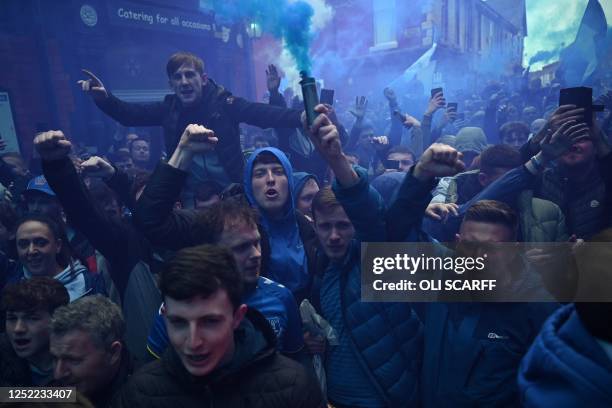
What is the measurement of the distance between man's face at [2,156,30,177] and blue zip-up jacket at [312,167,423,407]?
5727 mm

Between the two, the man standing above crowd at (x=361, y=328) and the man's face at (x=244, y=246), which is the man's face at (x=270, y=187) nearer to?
the man's face at (x=244, y=246)

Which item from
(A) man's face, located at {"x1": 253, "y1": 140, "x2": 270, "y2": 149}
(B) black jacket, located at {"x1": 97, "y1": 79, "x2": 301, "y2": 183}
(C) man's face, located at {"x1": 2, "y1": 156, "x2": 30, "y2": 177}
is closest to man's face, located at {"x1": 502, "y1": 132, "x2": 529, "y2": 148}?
(B) black jacket, located at {"x1": 97, "y1": 79, "x2": 301, "y2": 183}

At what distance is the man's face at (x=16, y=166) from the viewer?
5.73 metres

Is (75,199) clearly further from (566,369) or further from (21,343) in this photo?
(566,369)

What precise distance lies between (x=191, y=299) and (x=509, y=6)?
1292 inches

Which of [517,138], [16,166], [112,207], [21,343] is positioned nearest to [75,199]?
[21,343]

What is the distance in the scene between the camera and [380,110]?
595 inches

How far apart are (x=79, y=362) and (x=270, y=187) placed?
1.50 m

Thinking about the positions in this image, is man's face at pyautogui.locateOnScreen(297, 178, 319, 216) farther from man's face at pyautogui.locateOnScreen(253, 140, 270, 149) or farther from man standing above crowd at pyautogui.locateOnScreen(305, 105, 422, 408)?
man's face at pyautogui.locateOnScreen(253, 140, 270, 149)

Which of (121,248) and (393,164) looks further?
(393,164)

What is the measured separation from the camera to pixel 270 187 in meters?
2.78

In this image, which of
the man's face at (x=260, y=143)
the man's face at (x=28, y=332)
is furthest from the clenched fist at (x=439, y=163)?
the man's face at (x=260, y=143)

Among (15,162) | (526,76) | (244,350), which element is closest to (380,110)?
(526,76)

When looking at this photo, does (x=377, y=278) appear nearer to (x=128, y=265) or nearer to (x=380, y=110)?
(x=128, y=265)
